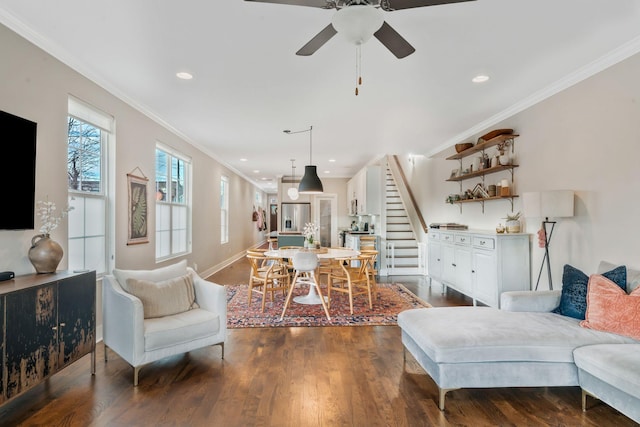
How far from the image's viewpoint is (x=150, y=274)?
306 cm

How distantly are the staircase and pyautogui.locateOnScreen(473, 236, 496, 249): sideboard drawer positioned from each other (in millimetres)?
2721

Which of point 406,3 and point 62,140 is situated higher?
Answer: point 406,3

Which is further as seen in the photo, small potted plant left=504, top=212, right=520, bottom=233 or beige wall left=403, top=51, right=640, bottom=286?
small potted plant left=504, top=212, right=520, bottom=233

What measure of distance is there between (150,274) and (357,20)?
2.71 metres

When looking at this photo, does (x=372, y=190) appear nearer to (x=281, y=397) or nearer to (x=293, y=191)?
(x=293, y=191)

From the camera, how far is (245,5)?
2.19 m

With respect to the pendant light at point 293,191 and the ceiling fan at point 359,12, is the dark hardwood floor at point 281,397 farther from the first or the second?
the pendant light at point 293,191

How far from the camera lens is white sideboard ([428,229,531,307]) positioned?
396 centimetres

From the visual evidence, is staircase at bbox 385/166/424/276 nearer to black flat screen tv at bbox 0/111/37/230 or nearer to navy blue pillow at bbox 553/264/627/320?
navy blue pillow at bbox 553/264/627/320

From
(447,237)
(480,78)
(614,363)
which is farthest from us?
(447,237)

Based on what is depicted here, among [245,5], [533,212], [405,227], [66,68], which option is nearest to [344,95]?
[245,5]

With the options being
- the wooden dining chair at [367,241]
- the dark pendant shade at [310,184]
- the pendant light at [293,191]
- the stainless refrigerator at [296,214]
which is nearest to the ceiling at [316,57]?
the dark pendant shade at [310,184]

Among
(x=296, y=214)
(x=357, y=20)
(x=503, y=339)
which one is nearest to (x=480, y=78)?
(x=357, y=20)

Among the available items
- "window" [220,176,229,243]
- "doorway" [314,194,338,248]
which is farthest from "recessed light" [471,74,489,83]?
"doorway" [314,194,338,248]
